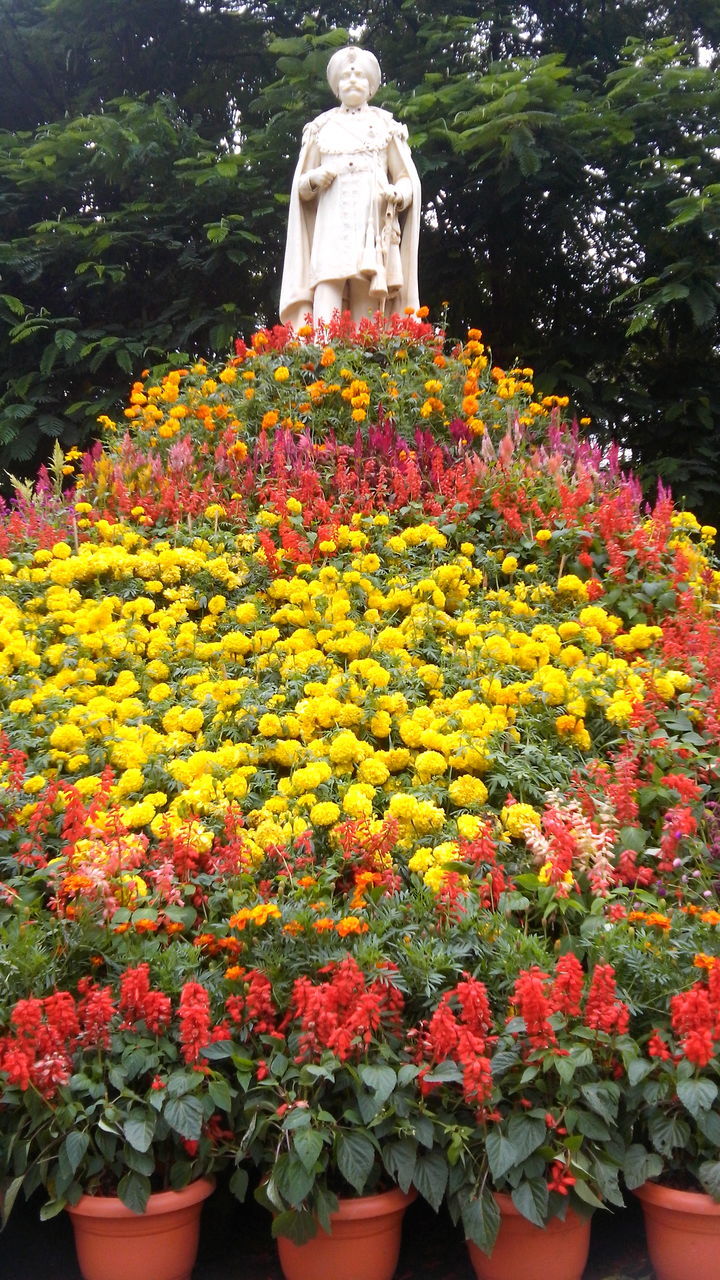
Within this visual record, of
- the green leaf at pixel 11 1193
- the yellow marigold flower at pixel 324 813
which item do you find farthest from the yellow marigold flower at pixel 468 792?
the green leaf at pixel 11 1193

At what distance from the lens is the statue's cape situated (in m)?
7.35

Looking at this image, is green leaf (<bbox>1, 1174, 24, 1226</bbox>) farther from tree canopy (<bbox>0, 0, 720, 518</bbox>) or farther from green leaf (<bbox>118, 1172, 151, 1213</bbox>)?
tree canopy (<bbox>0, 0, 720, 518</bbox>)

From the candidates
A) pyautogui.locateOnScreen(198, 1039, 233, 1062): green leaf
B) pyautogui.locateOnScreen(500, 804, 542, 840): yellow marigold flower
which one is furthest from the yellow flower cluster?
pyautogui.locateOnScreen(198, 1039, 233, 1062): green leaf

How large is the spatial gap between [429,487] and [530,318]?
21.4ft

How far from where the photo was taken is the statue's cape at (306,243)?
7352 mm

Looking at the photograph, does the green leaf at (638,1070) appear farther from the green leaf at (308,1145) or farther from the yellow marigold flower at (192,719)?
the yellow marigold flower at (192,719)

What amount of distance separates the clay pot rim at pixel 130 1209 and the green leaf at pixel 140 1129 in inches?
6.2

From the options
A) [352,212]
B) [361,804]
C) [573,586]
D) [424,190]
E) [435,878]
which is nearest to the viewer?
[435,878]

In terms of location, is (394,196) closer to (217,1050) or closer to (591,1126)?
(217,1050)

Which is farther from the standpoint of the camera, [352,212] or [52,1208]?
A: [352,212]

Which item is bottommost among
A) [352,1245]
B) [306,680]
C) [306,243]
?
[352,1245]

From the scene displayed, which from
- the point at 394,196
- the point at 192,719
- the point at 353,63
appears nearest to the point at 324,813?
the point at 192,719

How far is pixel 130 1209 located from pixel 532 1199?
0.77m

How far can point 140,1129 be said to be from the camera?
1.94 m
